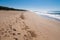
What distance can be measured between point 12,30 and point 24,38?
0.45 meters

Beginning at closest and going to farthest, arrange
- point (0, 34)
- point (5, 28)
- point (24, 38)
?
point (0, 34)
point (24, 38)
point (5, 28)

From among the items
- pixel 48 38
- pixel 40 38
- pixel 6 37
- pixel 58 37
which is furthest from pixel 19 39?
pixel 58 37

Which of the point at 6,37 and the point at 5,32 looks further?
the point at 5,32

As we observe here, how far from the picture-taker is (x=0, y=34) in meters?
2.77

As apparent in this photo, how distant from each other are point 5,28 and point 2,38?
588 millimetres

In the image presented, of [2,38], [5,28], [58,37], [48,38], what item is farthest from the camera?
[58,37]

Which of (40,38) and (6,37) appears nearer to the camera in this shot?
(6,37)

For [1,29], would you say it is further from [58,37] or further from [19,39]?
[58,37]

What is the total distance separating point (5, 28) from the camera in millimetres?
3141

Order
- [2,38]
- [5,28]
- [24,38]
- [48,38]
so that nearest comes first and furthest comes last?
[2,38]
[24,38]
[5,28]
[48,38]

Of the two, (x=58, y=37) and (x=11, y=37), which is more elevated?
(x=11, y=37)

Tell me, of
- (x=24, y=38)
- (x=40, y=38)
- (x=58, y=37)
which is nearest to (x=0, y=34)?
(x=24, y=38)

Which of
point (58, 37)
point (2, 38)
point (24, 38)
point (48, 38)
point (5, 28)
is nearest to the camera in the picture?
point (2, 38)

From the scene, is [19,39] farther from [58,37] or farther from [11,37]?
[58,37]
